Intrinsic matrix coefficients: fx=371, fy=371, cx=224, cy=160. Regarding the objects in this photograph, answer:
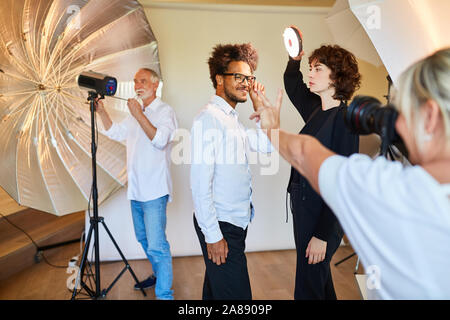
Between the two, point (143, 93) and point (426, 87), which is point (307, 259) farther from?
point (143, 93)

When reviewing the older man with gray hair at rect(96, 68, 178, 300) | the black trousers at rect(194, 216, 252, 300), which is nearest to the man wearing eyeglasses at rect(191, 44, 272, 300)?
the black trousers at rect(194, 216, 252, 300)

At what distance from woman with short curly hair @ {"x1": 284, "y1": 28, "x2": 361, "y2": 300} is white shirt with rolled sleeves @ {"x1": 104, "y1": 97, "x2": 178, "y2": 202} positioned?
3.38 feet

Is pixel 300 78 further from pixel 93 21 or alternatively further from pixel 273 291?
pixel 273 291

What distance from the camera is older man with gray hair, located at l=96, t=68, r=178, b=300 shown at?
2549mm

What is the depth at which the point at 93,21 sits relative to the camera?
2293mm

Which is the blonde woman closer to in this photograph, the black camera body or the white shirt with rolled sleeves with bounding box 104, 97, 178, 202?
the black camera body

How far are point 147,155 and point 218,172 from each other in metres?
1.03

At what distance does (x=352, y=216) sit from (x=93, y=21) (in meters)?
2.11

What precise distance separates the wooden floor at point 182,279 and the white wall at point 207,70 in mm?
265

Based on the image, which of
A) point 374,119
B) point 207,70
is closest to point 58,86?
point 207,70

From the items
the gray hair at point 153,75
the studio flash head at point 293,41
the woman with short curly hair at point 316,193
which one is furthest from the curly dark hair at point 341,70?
the gray hair at point 153,75

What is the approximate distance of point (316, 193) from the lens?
1.71 m

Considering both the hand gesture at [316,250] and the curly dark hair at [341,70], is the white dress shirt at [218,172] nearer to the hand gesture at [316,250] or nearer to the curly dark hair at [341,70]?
the hand gesture at [316,250]
